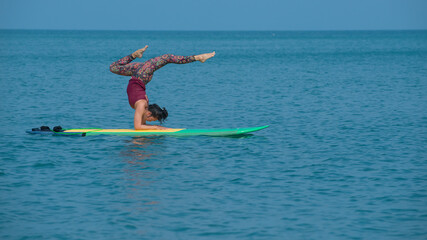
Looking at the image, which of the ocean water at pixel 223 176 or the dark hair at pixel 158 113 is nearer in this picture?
the ocean water at pixel 223 176

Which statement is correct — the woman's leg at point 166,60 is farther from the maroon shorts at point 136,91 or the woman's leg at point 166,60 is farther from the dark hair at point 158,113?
the dark hair at point 158,113

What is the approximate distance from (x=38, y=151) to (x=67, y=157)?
1.09 meters

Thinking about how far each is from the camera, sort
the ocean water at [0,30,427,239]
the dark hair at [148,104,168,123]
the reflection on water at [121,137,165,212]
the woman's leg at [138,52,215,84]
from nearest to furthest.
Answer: the ocean water at [0,30,427,239]
the reflection on water at [121,137,165,212]
the woman's leg at [138,52,215,84]
the dark hair at [148,104,168,123]

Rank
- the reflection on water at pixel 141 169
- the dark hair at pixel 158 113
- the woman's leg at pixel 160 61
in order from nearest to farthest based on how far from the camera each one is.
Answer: the reflection on water at pixel 141 169 < the woman's leg at pixel 160 61 < the dark hair at pixel 158 113

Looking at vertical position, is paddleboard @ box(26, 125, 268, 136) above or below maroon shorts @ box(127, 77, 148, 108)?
below

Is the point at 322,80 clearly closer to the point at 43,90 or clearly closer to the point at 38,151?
the point at 43,90

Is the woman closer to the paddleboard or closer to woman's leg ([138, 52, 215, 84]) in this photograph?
woman's leg ([138, 52, 215, 84])

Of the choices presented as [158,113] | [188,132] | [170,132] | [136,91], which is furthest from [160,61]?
[188,132]

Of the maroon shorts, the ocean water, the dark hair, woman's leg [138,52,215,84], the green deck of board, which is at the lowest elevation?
the ocean water

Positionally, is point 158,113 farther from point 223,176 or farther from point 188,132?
point 223,176

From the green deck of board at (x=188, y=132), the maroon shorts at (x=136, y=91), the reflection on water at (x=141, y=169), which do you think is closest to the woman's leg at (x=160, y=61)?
the maroon shorts at (x=136, y=91)

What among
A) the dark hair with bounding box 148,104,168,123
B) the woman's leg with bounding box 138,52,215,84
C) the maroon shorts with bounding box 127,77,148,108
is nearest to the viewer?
the woman's leg with bounding box 138,52,215,84

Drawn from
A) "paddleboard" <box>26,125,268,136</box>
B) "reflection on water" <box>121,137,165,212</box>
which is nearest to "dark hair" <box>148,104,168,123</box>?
"paddleboard" <box>26,125,268,136</box>

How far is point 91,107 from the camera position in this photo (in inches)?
1022
